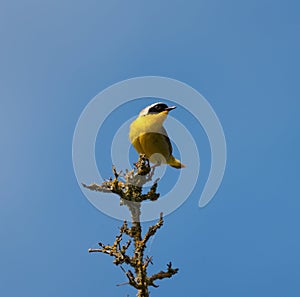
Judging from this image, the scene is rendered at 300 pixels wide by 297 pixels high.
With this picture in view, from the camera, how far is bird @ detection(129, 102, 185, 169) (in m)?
8.83

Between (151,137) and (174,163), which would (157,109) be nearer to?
(151,137)

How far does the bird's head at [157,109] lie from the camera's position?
9.35 meters

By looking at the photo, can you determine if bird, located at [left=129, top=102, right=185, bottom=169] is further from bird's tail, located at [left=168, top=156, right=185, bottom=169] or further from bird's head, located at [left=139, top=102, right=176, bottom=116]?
bird's tail, located at [left=168, top=156, right=185, bottom=169]

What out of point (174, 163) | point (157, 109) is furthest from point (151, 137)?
point (174, 163)

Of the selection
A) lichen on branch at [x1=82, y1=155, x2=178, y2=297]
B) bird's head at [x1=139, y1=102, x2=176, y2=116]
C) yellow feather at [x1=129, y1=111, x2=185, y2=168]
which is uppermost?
bird's head at [x1=139, y1=102, x2=176, y2=116]

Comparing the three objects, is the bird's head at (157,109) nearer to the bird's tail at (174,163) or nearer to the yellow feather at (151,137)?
the yellow feather at (151,137)

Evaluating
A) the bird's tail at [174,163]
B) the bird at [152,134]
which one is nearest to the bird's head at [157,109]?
the bird at [152,134]

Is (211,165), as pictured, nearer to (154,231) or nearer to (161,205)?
(161,205)

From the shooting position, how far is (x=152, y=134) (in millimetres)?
8828

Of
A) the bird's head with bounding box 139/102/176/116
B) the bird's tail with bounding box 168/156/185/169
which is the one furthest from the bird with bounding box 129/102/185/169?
the bird's tail with bounding box 168/156/185/169

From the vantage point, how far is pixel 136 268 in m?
6.82

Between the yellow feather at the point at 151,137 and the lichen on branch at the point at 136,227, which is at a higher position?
the yellow feather at the point at 151,137

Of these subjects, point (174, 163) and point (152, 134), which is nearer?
point (152, 134)

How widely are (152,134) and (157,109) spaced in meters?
0.86
